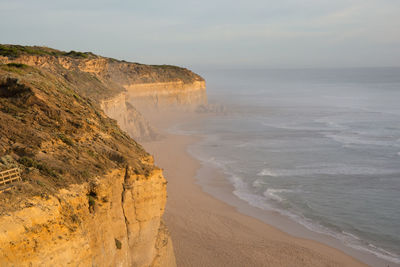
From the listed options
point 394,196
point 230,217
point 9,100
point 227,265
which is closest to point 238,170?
point 230,217

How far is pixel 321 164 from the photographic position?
36.0 metres

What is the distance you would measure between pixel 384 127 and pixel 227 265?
1804 inches

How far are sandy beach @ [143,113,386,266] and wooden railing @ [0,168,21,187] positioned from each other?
36.0 ft

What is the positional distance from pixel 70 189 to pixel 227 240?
13263 millimetres

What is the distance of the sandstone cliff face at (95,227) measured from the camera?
739 cm

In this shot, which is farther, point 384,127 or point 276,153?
point 384,127

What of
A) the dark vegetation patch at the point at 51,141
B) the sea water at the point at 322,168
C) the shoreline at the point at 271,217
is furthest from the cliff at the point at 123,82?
the dark vegetation patch at the point at 51,141

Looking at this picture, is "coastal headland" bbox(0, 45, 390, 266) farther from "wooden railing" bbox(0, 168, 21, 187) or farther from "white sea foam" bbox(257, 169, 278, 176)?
"white sea foam" bbox(257, 169, 278, 176)

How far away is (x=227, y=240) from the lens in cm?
2077

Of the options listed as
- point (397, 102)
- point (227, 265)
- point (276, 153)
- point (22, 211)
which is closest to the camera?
point (22, 211)

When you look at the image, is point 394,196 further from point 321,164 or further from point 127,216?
point 127,216

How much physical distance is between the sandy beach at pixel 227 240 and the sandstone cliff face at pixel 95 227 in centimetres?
565

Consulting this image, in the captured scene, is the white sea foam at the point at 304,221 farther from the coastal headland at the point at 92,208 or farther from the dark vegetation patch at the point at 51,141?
the dark vegetation patch at the point at 51,141

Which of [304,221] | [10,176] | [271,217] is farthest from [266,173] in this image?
[10,176]
